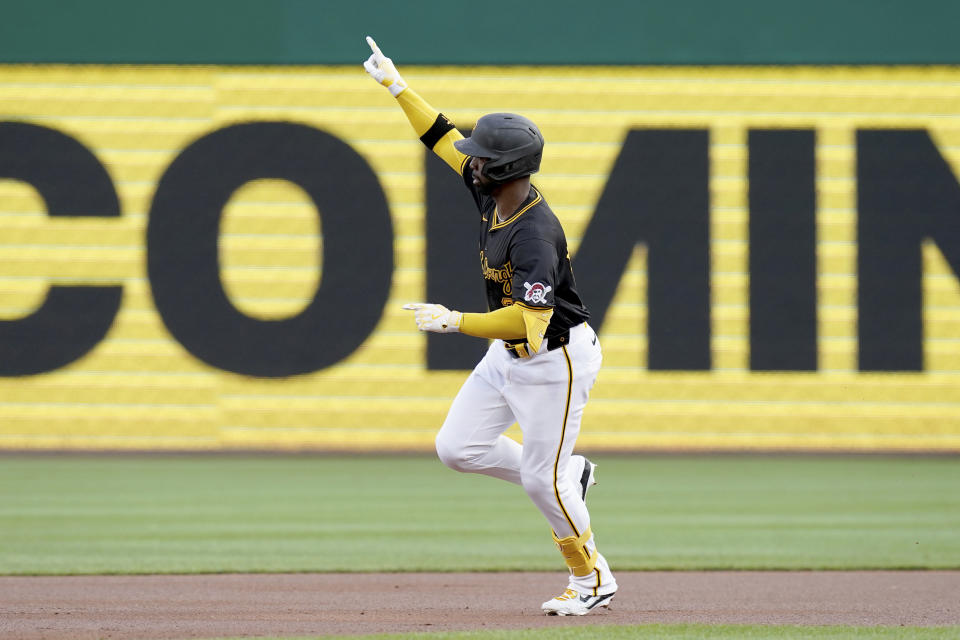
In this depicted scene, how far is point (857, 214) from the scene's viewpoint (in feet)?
46.1

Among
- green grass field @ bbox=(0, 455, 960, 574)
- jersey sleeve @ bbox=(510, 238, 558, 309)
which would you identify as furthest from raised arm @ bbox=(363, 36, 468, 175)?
green grass field @ bbox=(0, 455, 960, 574)


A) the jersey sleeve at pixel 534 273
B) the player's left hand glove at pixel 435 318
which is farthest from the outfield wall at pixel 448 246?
the player's left hand glove at pixel 435 318

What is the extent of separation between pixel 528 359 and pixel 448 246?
807cm

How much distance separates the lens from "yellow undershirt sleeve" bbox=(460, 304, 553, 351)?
568cm

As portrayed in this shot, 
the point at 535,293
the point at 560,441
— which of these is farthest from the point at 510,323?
the point at 560,441

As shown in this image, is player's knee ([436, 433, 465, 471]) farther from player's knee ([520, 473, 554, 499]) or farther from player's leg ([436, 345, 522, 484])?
player's knee ([520, 473, 554, 499])

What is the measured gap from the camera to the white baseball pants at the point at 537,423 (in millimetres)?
6141

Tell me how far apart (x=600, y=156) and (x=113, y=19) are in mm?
5326

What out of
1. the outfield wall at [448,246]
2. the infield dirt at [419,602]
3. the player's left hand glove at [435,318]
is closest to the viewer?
the player's left hand glove at [435,318]

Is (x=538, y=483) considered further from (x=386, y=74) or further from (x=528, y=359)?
(x=386, y=74)

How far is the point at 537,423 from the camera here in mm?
6133

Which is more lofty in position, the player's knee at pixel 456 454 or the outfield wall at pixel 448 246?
the outfield wall at pixel 448 246

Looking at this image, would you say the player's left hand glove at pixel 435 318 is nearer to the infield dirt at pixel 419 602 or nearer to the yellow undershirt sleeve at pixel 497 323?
the yellow undershirt sleeve at pixel 497 323

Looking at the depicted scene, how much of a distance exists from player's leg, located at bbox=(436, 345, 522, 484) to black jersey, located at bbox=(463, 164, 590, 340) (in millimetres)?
350
